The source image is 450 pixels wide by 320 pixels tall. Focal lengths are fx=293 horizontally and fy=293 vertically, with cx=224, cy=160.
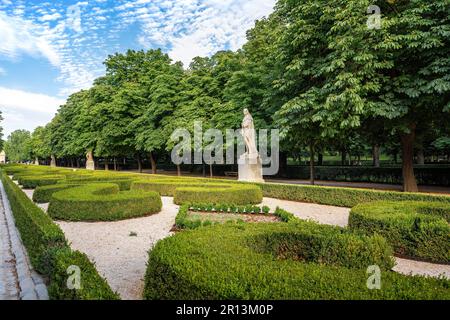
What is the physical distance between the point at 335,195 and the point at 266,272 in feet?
34.0

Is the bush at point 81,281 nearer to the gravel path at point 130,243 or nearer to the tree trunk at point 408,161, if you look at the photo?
the gravel path at point 130,243

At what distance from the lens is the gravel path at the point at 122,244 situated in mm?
4988

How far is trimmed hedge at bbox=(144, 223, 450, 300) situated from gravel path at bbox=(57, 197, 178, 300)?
1109 mm

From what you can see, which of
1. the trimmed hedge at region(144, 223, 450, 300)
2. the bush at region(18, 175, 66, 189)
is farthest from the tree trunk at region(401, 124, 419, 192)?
the bush at region(18, 175, 66, 189)

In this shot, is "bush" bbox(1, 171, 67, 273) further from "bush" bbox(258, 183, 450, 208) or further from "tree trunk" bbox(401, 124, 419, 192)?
"tree trunk" bbox(401, 124, 419, 192)

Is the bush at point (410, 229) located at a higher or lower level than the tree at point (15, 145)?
lower

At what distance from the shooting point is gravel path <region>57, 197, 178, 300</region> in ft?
16.4

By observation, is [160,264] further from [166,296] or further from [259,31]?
[259,31]

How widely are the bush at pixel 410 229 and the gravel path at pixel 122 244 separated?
5.02m

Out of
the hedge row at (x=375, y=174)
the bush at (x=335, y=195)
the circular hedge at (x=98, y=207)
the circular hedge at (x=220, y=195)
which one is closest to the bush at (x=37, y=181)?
the circular hedge at (x=98, y=207)

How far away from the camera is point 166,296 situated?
3520 mm

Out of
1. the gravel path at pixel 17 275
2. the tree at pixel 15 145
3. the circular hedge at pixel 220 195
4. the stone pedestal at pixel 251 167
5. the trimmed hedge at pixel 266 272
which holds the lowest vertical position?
the gravel path at pixel 17 275

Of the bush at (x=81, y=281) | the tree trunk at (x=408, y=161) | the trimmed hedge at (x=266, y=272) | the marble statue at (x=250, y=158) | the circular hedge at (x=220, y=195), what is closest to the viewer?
the trimmed hedge at (x=266, y=272)
